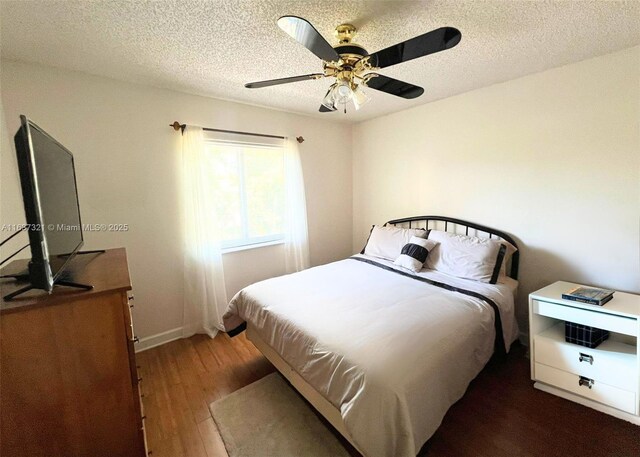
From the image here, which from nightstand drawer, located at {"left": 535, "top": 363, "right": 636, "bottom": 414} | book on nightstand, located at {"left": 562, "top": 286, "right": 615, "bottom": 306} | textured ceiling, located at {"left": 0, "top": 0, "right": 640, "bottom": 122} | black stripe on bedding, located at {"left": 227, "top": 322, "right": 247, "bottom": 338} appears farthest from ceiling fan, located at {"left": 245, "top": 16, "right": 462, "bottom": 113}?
nightstand drawer, located at {"left": 535, "top": 363, "right": 636, "bottom": 414}

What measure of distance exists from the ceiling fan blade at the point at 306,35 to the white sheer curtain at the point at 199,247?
1.77 metres

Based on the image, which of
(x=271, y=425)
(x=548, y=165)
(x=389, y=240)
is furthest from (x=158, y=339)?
(x=548, y=165)

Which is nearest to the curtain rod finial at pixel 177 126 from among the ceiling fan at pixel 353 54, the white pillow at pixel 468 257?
the ceiling fan at pixel 353 54

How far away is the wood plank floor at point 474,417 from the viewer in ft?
5.01

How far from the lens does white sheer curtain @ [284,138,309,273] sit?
3283 millimetres

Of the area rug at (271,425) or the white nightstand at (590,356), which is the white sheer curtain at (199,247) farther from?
the white nightstand at (590,356)

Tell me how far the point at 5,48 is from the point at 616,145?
4.14 meters

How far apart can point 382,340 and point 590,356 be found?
54.8 inches

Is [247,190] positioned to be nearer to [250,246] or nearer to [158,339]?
[250,246]

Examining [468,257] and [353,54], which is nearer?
[353,54]

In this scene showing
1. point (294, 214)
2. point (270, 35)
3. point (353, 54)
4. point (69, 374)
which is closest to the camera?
point (69, 374)

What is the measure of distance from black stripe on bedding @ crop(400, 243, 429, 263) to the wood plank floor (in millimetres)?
1010

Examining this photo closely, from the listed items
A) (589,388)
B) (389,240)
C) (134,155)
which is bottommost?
(589,388)

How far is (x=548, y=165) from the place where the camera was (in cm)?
229
